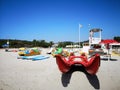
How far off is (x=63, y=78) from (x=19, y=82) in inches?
79.3

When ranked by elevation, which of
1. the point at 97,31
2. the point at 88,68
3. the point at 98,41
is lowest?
the point at 88,68

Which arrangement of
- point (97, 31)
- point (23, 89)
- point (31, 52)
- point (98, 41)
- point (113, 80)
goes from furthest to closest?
point (97, 31)
point (98, 41)
point (31, 52)
point (113, 80)
point (23, 89)

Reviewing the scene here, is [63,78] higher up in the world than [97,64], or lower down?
lower down

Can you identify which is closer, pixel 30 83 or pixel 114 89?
pixel 114 89

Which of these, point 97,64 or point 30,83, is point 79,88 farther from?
point 30,83

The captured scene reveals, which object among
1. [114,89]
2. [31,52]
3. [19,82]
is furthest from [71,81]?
[31,52]

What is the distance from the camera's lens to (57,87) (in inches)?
191

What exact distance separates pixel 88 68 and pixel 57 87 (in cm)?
171

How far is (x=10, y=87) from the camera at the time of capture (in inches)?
186

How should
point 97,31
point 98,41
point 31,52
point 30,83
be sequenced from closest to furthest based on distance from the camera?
1. point 30,83
2. point 31,52
3. point 98,41
4. point 97,31

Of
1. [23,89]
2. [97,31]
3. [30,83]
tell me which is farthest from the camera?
[97,31]

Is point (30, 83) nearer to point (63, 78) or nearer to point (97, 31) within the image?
point (63, 78)

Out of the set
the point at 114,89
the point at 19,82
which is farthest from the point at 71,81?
the point at 19,82

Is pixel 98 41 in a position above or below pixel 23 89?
above
